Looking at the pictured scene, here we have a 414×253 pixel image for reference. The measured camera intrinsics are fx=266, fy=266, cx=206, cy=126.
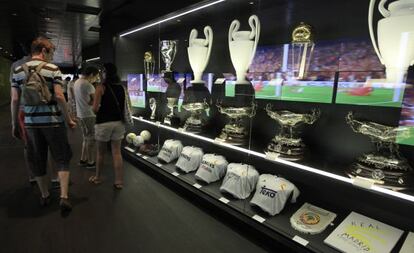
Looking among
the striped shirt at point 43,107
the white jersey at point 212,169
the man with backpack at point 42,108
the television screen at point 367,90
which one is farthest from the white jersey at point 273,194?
the striped shirt at point 43,107

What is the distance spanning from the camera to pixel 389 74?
4.63 feet

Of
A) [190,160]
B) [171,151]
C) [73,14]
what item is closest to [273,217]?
[190,160]

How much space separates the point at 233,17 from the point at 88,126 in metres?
2.25

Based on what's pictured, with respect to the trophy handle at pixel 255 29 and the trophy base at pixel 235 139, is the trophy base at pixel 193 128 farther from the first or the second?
the trophy handle at pixel 255 29

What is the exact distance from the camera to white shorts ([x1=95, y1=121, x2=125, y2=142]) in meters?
2.72

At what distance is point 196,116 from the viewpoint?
116 inches

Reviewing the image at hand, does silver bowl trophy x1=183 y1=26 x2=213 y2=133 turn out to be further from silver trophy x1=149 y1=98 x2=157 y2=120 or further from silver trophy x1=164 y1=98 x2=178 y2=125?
silver trophy x1=149 y1=98 x2=157 y2=120

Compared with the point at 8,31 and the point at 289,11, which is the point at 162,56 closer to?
the point at 289,11

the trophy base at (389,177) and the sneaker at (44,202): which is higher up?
the trophy base at (389,177)

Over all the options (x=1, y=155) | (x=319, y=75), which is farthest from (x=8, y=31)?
(x=319, y=75)

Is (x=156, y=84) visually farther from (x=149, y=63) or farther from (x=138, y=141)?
(x=138, y=141)

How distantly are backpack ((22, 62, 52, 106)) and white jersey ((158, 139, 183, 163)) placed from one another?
1.41 m

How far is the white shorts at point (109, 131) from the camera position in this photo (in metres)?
2.72

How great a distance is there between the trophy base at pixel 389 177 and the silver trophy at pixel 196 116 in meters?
1.70
